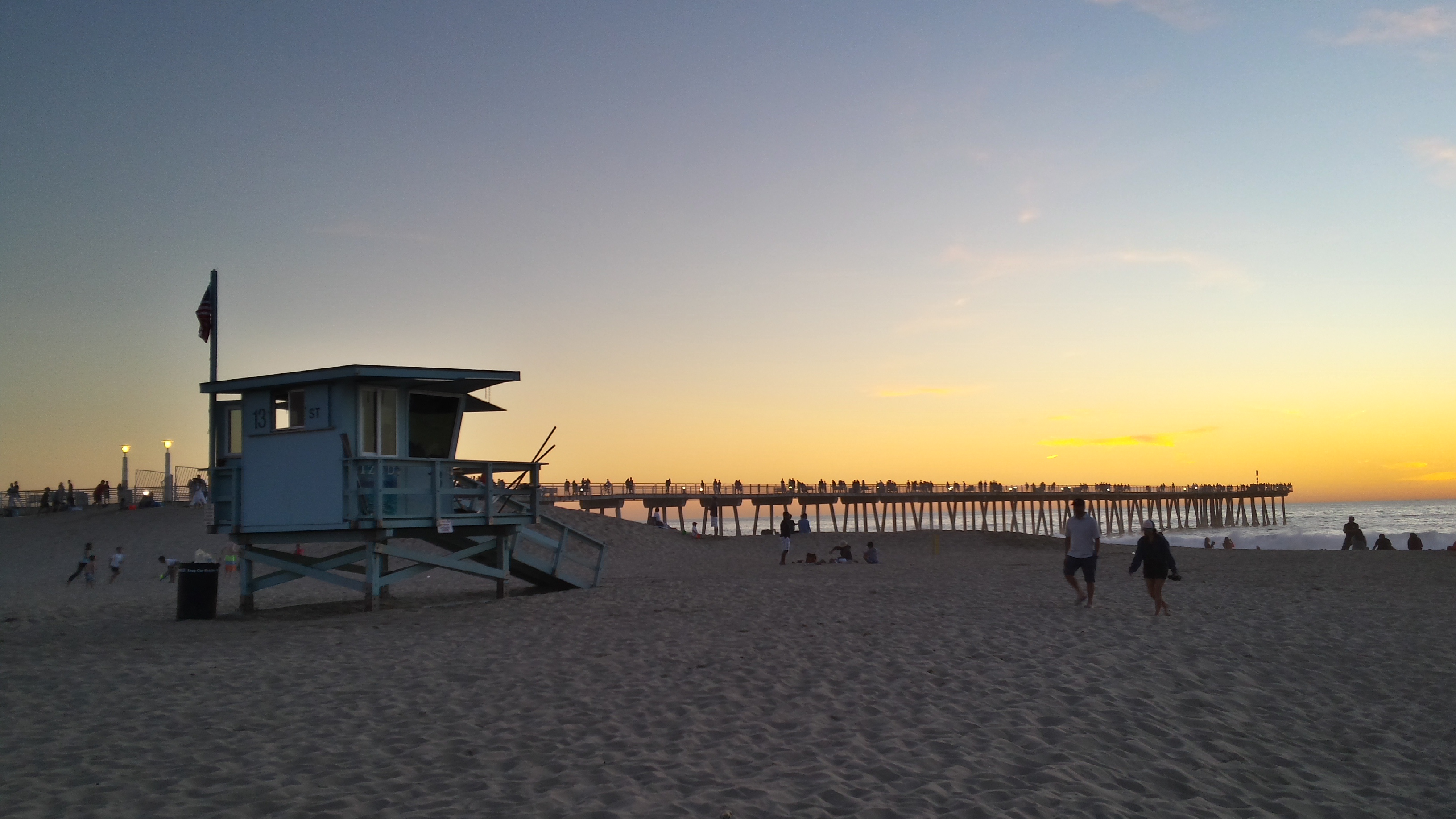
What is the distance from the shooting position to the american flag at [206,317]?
55.9 ft

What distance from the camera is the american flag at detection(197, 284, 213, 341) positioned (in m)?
17.0

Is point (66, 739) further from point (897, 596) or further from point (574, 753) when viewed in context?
point (897, 596)

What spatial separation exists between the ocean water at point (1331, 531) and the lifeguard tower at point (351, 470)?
36692 millimetres

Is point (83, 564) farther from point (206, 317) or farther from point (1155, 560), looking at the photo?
point (1155, 560)

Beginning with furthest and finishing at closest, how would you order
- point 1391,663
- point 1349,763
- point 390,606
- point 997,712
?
1. point 390,606
2. point 1391,663
3. point 997,712
4. point 1349,763

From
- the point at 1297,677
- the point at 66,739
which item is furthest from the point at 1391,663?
the point at 66,739

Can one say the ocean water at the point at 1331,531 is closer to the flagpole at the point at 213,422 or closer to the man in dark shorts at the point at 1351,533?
the man in dark shorts at the point at 1351,533

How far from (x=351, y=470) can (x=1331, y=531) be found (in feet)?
296

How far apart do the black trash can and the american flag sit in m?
4.22

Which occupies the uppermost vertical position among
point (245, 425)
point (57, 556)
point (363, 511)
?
point (245, 425)

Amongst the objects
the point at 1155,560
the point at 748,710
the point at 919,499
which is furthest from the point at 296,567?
the point at 919,499

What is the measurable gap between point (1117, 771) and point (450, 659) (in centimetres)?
700

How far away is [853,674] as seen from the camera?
916 cm

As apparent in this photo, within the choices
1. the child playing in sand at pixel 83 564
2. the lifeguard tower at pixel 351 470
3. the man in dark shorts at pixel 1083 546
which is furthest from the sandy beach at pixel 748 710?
the child playing in sand at pixel 83 564
